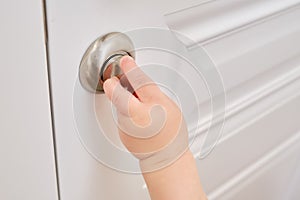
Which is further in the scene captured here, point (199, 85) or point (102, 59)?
point (199, 85)

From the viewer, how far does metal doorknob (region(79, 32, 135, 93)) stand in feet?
1.21

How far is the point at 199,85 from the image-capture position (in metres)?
0.51

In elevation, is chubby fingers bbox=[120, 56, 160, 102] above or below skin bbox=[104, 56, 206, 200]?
above

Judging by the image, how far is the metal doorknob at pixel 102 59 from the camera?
0.37 meters

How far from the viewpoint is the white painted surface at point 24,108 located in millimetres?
305

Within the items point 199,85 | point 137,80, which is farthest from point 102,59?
point 199,85

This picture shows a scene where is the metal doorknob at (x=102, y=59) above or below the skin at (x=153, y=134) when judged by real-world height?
above

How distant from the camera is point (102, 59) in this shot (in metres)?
0.38

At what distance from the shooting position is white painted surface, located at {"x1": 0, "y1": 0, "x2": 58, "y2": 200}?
1.00 feet

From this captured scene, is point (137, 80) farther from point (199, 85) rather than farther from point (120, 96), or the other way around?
point (199, 85)

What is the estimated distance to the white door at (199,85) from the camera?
0.36 meters

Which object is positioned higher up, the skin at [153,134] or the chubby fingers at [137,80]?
the chubby fingers at [137,80]

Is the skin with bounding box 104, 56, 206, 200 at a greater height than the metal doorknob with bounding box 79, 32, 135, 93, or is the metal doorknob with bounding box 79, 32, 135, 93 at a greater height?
the metal doorknob with bounding box 79, 32, 135, 93

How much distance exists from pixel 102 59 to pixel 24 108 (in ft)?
0.28
